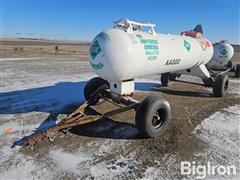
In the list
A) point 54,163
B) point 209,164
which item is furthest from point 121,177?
point 209,164

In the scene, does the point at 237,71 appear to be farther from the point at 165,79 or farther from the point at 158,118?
the point at 158,118

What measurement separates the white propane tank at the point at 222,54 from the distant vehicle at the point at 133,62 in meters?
8.63

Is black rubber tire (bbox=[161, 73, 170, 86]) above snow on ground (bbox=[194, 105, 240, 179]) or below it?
above

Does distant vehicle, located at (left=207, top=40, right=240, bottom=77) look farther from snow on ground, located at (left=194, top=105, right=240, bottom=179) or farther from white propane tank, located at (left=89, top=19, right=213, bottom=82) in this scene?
white propane tank, located at (left=89, top=19, right=213, bottom=82)

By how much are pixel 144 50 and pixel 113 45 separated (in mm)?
779

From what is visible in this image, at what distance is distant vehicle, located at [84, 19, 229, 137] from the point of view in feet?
15.7

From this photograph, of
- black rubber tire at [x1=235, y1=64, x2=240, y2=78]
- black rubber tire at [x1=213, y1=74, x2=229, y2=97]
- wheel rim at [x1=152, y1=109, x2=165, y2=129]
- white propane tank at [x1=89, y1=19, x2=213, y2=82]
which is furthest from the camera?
black rubber tire at [x1=235, y1=64, x2=240, y2=78]

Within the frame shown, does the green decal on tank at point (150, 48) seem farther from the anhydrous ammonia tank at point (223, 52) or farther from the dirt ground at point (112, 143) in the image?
the anhydrous ammonia tank at point (223, 52)

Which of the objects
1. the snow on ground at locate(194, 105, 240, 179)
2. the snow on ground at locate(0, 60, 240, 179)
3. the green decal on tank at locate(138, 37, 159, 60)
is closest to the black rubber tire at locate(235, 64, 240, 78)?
the snow on ground at locate(0, 60, 240, 179)

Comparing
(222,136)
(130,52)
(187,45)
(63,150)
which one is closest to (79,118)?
(63,150)

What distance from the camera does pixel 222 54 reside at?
14.1 m

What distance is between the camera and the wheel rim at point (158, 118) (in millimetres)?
5012

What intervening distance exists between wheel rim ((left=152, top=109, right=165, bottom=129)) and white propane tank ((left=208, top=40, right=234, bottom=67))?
10.3 m

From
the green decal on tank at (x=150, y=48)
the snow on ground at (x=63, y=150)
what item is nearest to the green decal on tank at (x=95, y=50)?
the green decal on tank at (x=150, y=48)
